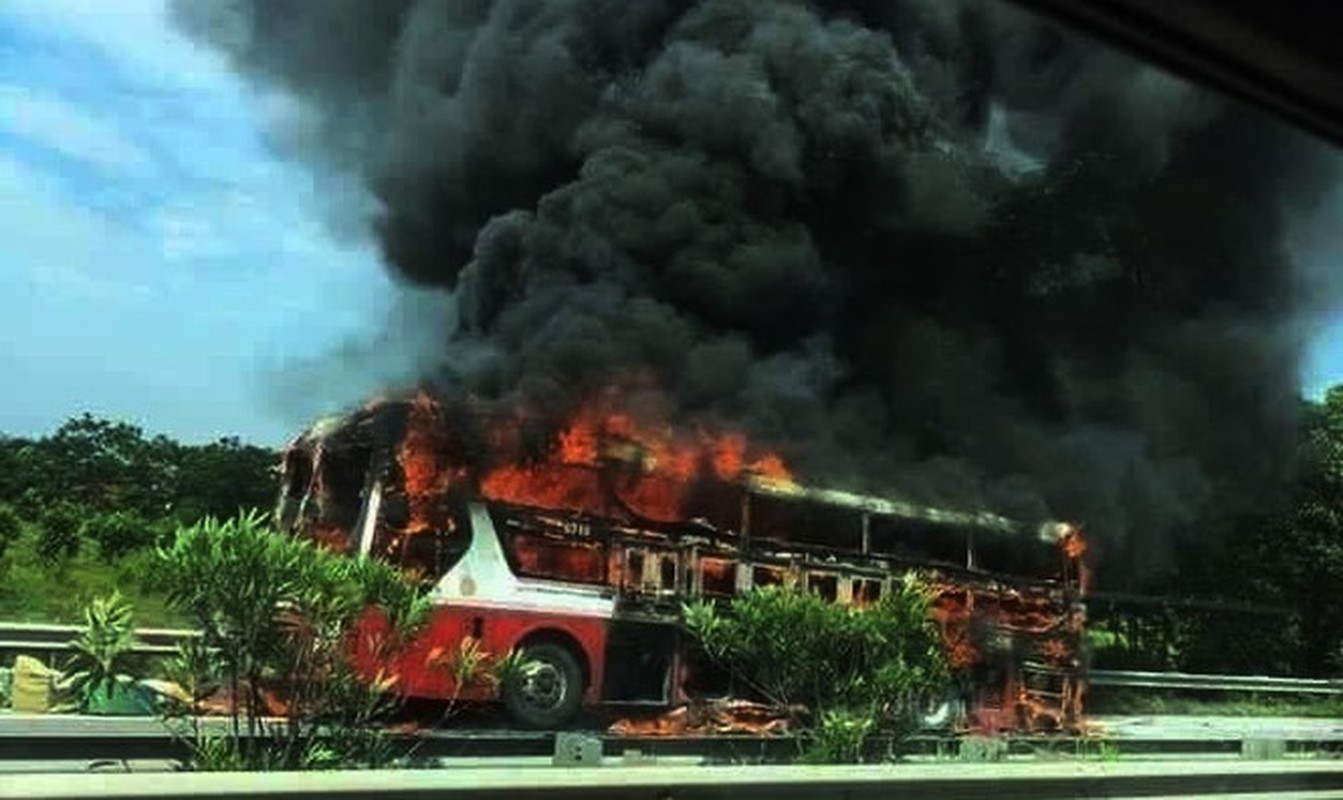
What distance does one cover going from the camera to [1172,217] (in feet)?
47.3

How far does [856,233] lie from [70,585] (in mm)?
7270

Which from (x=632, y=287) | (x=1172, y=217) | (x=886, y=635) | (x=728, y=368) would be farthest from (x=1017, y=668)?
(x=1172, y=217)

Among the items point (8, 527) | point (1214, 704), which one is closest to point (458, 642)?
point (8, 527)

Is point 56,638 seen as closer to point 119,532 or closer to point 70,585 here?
point 70,585

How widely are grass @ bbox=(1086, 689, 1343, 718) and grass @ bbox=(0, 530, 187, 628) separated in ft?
20.0

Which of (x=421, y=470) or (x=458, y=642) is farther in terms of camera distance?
(x=421, y=470)

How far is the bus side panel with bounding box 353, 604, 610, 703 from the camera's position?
621 centimetres

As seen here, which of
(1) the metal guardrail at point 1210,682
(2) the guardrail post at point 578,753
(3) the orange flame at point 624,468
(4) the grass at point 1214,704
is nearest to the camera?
(2) the guardrail post at point 578,753

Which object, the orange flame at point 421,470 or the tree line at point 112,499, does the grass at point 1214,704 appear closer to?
the tree line at point 112,499

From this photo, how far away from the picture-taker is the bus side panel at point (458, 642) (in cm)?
621

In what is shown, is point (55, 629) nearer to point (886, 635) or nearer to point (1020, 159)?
point (886, 635)

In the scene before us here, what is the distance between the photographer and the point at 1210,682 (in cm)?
1064

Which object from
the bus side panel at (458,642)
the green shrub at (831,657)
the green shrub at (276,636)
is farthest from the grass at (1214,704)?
the green shrub at (276,636)

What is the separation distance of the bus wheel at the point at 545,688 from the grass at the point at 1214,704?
3.77 meters
